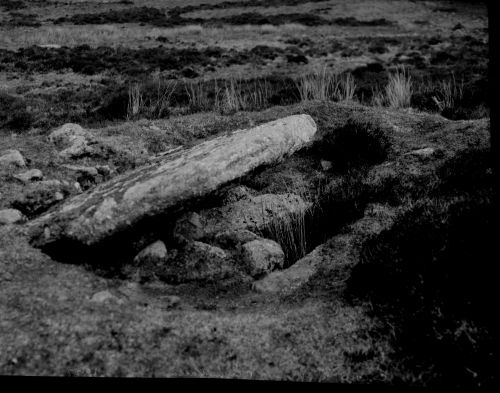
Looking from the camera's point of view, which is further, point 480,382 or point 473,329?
point 473,329

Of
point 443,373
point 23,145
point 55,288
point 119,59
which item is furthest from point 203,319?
point 119,59

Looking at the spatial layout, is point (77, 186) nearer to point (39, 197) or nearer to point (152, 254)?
point (39, 197)

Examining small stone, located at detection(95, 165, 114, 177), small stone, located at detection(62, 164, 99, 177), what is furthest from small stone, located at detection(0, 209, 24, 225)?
small stone, located at detection(95, 165, 114, 177)

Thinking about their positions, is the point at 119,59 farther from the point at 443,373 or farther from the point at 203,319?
the point at 443,373

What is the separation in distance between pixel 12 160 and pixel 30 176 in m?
0.66

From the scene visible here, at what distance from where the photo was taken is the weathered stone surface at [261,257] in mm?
4648

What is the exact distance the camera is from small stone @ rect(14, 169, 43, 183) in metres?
6.17

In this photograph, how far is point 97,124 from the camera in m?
9.64

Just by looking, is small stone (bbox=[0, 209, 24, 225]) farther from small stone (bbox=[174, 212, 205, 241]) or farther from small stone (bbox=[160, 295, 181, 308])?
small stone (bbox=[160, 295, 181, 308])

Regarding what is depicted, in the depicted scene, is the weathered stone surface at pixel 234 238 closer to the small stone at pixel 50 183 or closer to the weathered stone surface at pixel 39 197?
the weathered stone surface at pixel 39 197

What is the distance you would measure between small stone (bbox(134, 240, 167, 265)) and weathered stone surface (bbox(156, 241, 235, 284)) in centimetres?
11

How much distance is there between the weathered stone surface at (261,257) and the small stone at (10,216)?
301 cm

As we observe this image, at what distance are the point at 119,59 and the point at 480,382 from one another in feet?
67.6

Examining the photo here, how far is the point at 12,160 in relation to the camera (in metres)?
6.59
